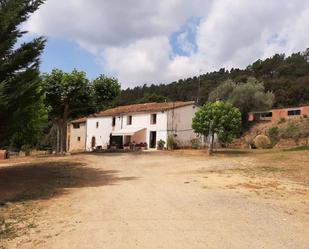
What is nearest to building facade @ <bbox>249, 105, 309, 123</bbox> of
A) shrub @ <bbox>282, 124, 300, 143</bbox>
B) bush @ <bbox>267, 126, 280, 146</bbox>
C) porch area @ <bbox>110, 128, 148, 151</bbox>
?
bush @ <bbox>267, 126, 280, 146</bbox>

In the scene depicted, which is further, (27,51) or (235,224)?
(27,51)

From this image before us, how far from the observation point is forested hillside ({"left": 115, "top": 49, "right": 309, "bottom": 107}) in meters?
73.4

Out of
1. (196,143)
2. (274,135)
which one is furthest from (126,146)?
(274,135)

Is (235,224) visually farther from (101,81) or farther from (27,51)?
(101,81)

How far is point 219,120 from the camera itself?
114ft

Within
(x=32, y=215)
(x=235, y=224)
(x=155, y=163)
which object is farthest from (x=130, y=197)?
(x=155, y=163)

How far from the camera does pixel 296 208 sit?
41.4 ft

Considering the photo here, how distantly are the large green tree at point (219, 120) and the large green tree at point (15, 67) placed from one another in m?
17.8

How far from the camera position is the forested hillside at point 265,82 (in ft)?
241

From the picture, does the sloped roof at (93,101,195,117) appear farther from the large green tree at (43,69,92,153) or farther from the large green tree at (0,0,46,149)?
the large green tree at (0,0,46,149)

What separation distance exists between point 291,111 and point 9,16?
44.7 meters

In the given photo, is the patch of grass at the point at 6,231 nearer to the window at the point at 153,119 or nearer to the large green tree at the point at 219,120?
the large green tree at the point at 219,120

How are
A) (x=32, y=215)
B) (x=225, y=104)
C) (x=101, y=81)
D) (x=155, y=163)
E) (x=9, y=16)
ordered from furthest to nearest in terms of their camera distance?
(x=101, y=81) → (x=225, y=104) → (x=155, y=163) → (x=9, y=16) → (x=32, y=215)

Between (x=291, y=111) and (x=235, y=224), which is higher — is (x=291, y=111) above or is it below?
above
